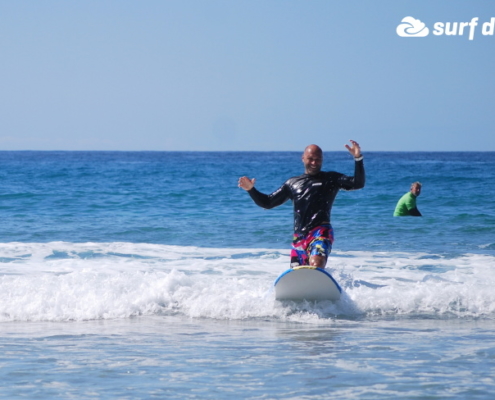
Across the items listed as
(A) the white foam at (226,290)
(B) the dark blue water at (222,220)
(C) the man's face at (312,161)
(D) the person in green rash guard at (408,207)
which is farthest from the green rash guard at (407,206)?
(C) the man's face at (312,161)

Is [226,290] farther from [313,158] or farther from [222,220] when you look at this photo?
[222,220]

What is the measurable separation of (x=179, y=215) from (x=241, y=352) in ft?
51.0

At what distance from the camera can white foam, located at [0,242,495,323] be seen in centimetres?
874

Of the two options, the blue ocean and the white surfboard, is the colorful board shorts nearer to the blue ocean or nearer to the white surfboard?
the white surfboard

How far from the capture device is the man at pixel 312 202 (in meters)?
8.06

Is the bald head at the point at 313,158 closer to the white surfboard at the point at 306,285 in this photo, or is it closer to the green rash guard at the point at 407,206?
the white surfboard at the point at 306,285

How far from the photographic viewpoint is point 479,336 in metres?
7.34

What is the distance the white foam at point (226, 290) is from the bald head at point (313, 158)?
1581mm

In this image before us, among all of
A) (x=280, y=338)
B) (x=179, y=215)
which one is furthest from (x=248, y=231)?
(x=280, y=338)

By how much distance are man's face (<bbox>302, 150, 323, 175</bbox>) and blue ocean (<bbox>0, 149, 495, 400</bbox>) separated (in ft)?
5.07

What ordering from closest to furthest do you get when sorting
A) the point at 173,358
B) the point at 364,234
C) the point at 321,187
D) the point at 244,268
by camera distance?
1. the point at 173,358
2. the point at 321,187
3. the point at 244,268
4. the point at 364,234

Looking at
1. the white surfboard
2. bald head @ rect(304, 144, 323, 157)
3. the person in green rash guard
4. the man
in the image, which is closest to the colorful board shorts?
the man

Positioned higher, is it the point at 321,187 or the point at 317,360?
the point at 321,187

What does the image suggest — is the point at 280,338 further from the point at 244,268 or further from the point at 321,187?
the point at 244,268
